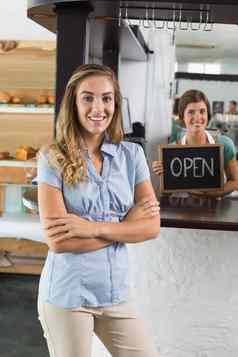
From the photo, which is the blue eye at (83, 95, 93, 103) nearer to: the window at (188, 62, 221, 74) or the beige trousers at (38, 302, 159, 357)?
the beige trousers at (38, 302, 159, 357)

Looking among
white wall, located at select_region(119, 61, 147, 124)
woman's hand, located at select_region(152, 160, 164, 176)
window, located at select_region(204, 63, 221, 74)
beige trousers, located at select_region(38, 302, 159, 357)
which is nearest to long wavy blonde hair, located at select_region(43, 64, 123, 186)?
beige trousers, located at select_region(38, 302, 159, 357)

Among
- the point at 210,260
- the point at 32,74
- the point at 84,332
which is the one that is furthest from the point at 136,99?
the point at 84,332

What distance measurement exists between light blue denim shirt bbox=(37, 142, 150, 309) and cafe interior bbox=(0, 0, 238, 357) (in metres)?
0.36

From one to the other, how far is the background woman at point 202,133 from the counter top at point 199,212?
2.7 inches

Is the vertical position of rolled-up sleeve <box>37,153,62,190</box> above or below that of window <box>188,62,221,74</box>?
below

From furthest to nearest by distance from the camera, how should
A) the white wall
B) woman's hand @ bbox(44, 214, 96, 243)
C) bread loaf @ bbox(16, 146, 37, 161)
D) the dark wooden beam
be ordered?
bread loaf @ bbox(16, 146, 37, 161), the white wall, the dark wooden beam, woman's hand @ bbox(44, 214, 96, 243)

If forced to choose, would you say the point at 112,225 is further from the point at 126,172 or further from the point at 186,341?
the point at 186,341

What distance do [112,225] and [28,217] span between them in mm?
2512

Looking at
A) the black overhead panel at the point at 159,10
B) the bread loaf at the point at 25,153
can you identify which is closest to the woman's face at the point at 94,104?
the black overhead panel at the point at 159,10

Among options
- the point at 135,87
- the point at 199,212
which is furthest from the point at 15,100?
the point at 199,212

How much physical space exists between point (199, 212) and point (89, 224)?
0.65 metres

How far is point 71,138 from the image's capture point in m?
1.51

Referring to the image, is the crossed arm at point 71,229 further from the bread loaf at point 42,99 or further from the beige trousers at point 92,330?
the bread loaf at point 42,99

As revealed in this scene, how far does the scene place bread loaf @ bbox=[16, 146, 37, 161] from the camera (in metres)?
3.82
